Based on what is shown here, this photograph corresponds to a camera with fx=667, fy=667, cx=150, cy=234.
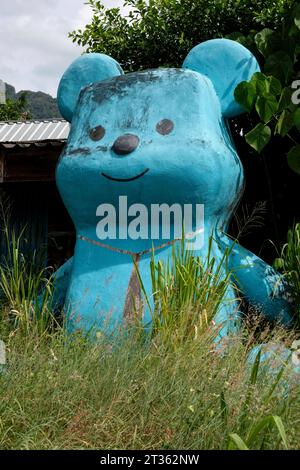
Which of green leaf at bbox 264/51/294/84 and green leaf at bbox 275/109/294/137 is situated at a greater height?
green leaf at bbox 264/51/294/84

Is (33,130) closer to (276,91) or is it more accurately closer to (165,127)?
(165,127)

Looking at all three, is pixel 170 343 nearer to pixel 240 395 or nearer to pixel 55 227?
pixel 240 395

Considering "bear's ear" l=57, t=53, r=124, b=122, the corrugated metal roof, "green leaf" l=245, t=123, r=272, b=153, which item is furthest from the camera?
the corrugated metal roof

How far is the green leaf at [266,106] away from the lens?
4520 millimetres

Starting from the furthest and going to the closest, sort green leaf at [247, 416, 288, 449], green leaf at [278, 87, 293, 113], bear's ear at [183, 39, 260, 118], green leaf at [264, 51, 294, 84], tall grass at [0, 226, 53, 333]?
green leaf at [264, 51, 294, 84] < bear's ear at [183, 39, 260, 118] < green leaf at [278, 87, 293, 113] < tall grass at [0, 226, 53, 333] < green leaf at [247, 416, 288, 449]

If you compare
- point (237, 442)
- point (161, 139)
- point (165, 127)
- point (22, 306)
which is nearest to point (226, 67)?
point (165, 127)

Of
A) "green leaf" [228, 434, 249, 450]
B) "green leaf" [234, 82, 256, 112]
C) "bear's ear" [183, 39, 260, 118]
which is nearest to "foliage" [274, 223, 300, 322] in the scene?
"green leaf" [234, 82, 256, 112]

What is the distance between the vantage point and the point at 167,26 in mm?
6977

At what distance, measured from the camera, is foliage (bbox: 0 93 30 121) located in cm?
1573

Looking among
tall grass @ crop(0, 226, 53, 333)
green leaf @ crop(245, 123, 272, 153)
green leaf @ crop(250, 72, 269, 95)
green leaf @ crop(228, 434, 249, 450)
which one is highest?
green leaf @ crop(250, 72, 269, 95)

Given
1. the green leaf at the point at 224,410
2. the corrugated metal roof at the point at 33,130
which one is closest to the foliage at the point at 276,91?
the green leaf at the point at 224,410

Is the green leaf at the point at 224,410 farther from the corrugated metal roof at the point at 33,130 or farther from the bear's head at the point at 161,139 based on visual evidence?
the corrugated metal roof at the point at 33,130

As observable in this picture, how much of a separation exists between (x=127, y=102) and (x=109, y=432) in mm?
2502

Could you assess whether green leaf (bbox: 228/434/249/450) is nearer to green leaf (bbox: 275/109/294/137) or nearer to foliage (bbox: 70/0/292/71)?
green leaf (bbox: 275/109/294/137)
